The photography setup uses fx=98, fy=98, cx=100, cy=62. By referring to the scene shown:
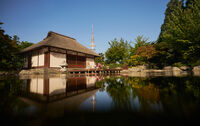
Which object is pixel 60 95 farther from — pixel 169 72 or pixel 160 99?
pixel 169 72

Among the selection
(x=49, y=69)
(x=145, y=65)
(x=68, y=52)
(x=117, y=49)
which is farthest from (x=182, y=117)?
(x=117, y=49)

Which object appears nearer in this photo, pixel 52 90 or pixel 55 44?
pixel 52 90

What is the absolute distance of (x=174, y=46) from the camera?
1161 cm

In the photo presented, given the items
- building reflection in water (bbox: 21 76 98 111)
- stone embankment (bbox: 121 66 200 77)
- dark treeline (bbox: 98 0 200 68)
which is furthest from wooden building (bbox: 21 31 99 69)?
building reflection in water (bbox: 21 76 98 111)

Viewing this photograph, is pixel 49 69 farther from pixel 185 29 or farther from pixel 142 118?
pixel 185 29

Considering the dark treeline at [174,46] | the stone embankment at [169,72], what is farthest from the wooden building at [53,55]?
the dark treeline at [174,46]

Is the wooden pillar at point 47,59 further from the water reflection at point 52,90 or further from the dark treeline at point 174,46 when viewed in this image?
the dark treeline at point 174,46

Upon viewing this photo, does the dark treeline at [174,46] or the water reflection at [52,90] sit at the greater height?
the dark treeline at [174,46]

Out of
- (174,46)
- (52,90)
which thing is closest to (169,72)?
(174,46)

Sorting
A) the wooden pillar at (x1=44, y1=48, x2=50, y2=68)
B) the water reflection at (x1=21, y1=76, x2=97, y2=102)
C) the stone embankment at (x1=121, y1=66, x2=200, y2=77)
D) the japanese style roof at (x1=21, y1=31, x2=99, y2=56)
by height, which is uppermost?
the japanese style roof at (x1=21, y1=31, x2=99, y2=56)

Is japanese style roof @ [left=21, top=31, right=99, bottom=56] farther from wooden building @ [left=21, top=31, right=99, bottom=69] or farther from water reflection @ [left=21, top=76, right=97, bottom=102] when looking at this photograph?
water reflection @ [left=21, top=76, right=97, bottom=102]

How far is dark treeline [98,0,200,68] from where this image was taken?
30.8ft

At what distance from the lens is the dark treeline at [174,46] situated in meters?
9.38

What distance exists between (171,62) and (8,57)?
23855mm
